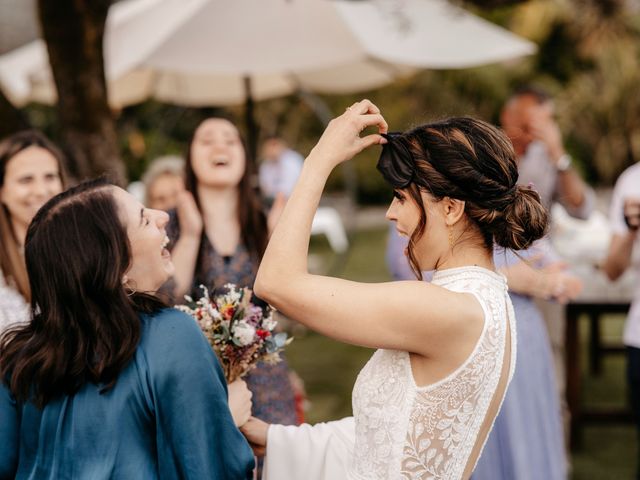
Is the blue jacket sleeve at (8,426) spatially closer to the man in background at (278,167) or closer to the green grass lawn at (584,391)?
the green grass lawn at (584,391)

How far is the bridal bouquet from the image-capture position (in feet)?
6.76

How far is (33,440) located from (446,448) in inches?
36.7

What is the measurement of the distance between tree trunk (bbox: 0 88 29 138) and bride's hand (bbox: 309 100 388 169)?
3.16 m

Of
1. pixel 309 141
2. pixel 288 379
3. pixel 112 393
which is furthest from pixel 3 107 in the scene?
pixel 309 141

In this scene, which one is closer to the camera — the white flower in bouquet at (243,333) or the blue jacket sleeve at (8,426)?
the blue jacket sleeve at (8,426)

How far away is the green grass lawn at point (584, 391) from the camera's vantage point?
484 cm

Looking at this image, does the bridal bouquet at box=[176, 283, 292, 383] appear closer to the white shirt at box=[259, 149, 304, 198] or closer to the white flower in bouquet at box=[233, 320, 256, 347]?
the white flower in bouquet at box=[233, 320, 256, 347]

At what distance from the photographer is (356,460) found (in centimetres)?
185

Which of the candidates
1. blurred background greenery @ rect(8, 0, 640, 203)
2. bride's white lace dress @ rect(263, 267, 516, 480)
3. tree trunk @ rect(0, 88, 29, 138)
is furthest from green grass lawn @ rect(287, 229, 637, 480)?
blurred background greenery @ rect(8, 0, 640, 203)

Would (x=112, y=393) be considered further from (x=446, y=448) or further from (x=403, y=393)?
(x=446, y=448)

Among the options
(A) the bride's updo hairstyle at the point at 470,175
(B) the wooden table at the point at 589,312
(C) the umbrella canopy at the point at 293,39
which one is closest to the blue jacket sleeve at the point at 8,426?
(A) the bride's updo hairstyle at the point at 470,175

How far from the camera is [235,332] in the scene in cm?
205

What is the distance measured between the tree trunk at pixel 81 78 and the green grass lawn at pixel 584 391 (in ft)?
8.05

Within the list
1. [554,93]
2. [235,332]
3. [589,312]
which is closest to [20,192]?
[235,332]
